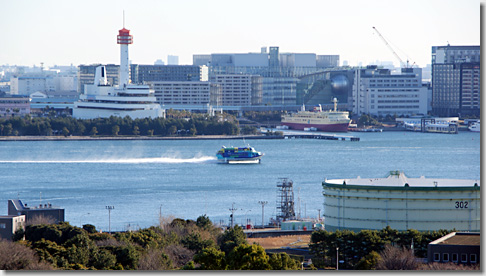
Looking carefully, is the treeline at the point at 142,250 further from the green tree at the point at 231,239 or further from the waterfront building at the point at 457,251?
the waterfront building at the point at 457,251

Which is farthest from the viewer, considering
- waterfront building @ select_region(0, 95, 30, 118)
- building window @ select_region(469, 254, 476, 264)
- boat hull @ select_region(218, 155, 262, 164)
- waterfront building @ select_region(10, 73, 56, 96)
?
waterfront building @ select_region(10, 73, 56, 96)

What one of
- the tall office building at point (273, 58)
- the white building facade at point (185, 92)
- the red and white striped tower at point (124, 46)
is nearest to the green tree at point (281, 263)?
the red and white striped tower at point (124, 46)

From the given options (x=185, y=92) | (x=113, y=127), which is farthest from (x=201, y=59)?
(x=113, y=127)

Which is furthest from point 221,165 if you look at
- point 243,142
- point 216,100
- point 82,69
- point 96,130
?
point 82,69

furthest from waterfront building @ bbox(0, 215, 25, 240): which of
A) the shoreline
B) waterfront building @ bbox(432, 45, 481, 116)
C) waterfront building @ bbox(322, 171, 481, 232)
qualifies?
waterfront building @ bbox(432, 45, 481, 116)

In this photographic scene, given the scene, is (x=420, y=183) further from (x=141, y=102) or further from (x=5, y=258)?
(x=141, y=102)

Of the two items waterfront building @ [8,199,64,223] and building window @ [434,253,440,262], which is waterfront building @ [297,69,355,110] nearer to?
waterfront building @ [8,199,64,223]
